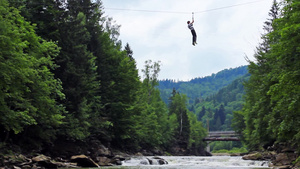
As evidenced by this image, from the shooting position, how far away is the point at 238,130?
71.2m

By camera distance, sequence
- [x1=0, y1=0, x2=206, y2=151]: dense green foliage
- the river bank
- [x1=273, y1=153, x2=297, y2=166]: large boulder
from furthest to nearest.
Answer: [x1=273, y1=153, x2=297, y2=166]: large boulder
the river bank
[x1=0, y1=0, x2=206, y2=151]: dense green foliage

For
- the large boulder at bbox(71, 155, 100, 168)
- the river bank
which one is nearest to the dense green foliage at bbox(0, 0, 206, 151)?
the river bank

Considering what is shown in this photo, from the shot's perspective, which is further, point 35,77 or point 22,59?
point 35,77

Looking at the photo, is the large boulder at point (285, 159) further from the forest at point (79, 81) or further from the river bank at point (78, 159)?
the forest at point (79, 81)

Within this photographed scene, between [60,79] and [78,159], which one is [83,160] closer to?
[78,159]

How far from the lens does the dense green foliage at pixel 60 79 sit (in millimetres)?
19922

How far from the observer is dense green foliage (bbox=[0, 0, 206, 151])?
65.4ft

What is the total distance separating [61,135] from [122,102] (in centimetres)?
1356

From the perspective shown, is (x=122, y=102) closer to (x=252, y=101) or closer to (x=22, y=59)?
(x=252, y=101)

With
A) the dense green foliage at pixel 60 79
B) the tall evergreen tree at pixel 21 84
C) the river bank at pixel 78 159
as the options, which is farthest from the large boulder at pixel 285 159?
the tall evergreen tree at pixel 21 84

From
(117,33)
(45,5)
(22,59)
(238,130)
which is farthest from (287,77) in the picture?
(238,130)

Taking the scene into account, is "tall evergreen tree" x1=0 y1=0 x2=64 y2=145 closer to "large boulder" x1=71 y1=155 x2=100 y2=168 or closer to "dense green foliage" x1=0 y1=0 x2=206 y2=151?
"dense green foliage" x1=0 y1=0 x2=206 y2=151

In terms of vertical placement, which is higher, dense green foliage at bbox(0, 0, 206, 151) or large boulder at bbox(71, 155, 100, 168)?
dense green foliage at bbox(0, 0, 206, 151)

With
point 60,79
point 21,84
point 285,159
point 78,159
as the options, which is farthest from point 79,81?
point 285,159
